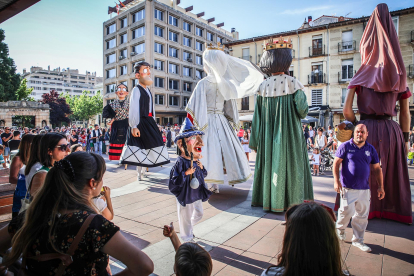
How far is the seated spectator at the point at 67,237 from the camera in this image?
4.65 feet

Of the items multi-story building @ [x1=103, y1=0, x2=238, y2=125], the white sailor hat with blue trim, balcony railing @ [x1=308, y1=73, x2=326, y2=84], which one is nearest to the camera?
the white sailor hat with blue trim

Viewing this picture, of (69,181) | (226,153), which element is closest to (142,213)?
(226,153)

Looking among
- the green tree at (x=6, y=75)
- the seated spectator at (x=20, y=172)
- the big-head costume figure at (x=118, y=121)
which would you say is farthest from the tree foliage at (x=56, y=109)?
the seated spectator at (x=20, y=172)

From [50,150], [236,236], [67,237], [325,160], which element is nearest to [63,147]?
[50,150]

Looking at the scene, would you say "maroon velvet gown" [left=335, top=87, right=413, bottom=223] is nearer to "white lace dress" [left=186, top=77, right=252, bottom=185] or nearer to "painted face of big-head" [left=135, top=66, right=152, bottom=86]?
"white lace dress" [left=186, top=77, right=252, bottom=185]

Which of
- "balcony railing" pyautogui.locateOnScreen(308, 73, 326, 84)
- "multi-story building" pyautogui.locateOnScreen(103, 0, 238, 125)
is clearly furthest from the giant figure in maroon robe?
"multi-story building" pyautogui.locateOnScreen(103, 0, 238, 125)

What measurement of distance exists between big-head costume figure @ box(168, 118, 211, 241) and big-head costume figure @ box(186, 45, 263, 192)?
164 centimetres

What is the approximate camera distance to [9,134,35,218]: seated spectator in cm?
298

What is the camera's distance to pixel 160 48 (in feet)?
124

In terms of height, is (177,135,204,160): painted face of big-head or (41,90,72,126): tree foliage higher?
(41,90,72,126): tree foliage

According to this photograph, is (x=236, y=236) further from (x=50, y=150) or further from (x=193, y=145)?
(x=50, y=150)

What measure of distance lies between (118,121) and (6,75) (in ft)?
113

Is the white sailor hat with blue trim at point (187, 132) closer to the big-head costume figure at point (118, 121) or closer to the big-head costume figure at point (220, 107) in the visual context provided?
the big-head costume figure at point (220, 107)

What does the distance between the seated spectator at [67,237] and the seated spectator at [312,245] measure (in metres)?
0.76
